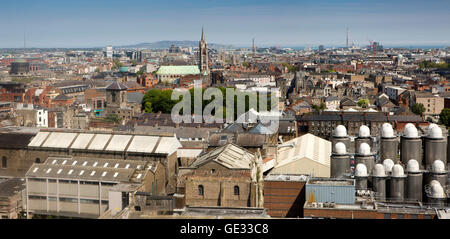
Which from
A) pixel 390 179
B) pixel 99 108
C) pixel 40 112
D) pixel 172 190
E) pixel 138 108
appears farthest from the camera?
pixel 99 108

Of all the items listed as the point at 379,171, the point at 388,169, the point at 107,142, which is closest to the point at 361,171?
the point at 379,171

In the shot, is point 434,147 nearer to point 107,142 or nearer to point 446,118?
point 107,142

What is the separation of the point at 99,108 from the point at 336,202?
129 feet

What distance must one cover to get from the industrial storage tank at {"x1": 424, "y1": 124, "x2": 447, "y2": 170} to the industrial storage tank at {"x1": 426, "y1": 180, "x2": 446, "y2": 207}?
2.30 metres

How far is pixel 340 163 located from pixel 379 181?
1.80 metres

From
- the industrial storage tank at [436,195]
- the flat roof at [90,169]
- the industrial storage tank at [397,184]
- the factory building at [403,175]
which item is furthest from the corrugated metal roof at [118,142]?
the industrial storage tank at [436,195]

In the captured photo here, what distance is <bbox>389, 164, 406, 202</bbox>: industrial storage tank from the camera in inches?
577

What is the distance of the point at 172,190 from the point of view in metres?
21.5

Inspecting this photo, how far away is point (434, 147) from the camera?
16.5 metres

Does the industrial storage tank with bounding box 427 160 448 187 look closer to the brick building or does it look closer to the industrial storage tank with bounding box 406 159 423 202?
the industrial storage tank with bounding box 406 159 423 202

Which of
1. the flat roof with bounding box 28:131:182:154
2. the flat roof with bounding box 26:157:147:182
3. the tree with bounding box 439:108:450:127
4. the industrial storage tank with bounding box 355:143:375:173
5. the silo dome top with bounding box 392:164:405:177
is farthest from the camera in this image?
the tree with bounding box 439:108:450:127
